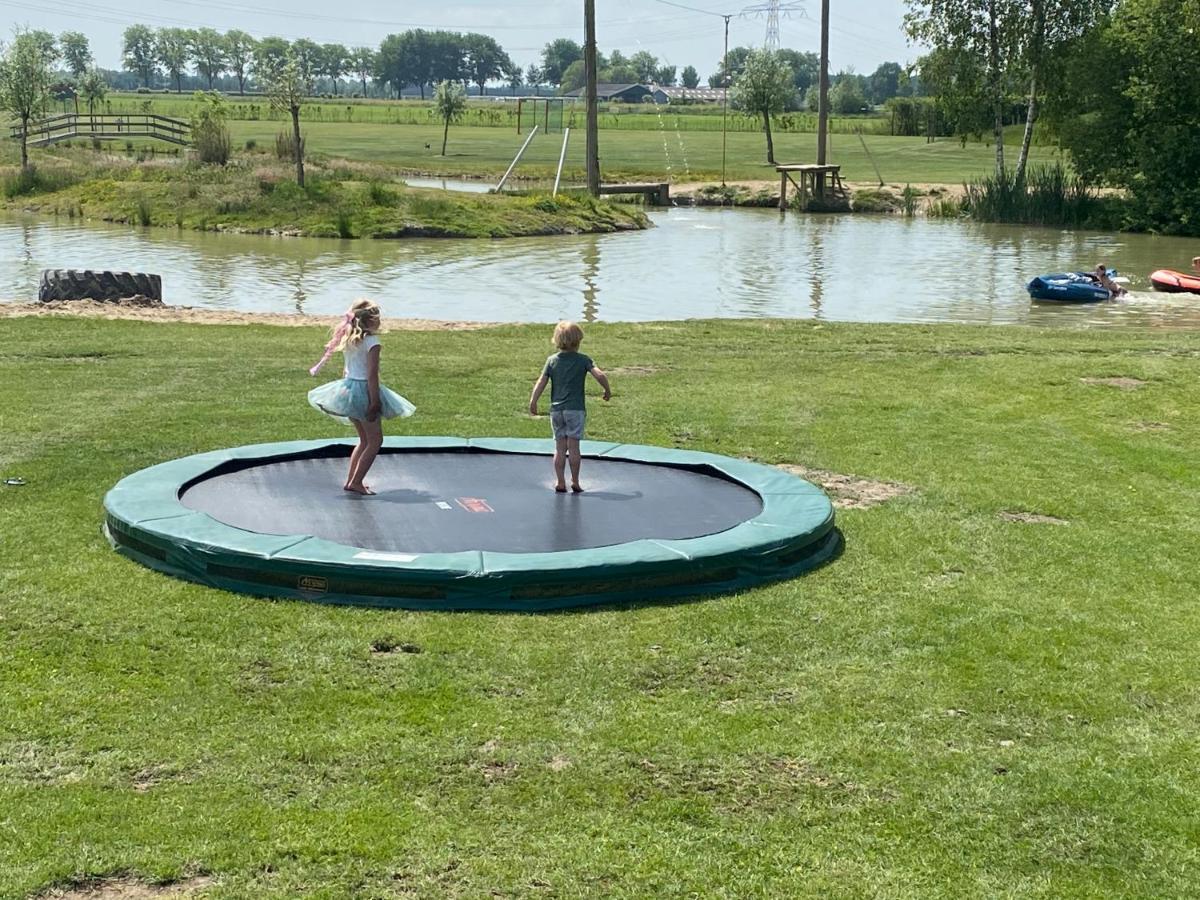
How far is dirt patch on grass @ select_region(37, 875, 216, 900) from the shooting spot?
371 cm

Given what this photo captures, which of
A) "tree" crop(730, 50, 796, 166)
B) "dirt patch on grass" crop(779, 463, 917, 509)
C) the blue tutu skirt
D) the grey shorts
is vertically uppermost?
"tree" crop(730, 50, 796, 166)

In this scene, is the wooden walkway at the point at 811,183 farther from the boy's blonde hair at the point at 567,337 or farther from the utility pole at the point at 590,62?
the boy's blonde hair at the point at 567,337

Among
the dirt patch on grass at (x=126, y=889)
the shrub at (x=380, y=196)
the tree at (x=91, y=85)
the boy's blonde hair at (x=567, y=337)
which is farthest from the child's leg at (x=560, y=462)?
the tree at (x=91, y=85)

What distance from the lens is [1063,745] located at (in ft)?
15.9

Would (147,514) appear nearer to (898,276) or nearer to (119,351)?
(119,351)

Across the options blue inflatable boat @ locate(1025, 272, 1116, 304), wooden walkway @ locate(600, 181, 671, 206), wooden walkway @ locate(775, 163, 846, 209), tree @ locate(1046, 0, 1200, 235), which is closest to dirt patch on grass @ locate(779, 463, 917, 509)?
blue inflatable boat @ locate(1025, 272, 1116, 304)

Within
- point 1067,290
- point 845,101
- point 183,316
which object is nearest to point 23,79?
point 183,316

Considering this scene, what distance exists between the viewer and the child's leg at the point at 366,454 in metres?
7.49

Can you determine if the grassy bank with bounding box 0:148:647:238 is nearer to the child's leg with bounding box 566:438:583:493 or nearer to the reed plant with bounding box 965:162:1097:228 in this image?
the reed plant with bounding box 965:162:1097:228

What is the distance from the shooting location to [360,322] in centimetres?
738

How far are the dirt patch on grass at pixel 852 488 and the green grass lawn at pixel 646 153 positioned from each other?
132 feet

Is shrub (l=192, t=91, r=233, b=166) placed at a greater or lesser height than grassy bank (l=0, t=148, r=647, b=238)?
greater

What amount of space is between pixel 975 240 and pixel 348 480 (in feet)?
93.8

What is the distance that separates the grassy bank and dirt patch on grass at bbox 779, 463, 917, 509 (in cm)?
2440
